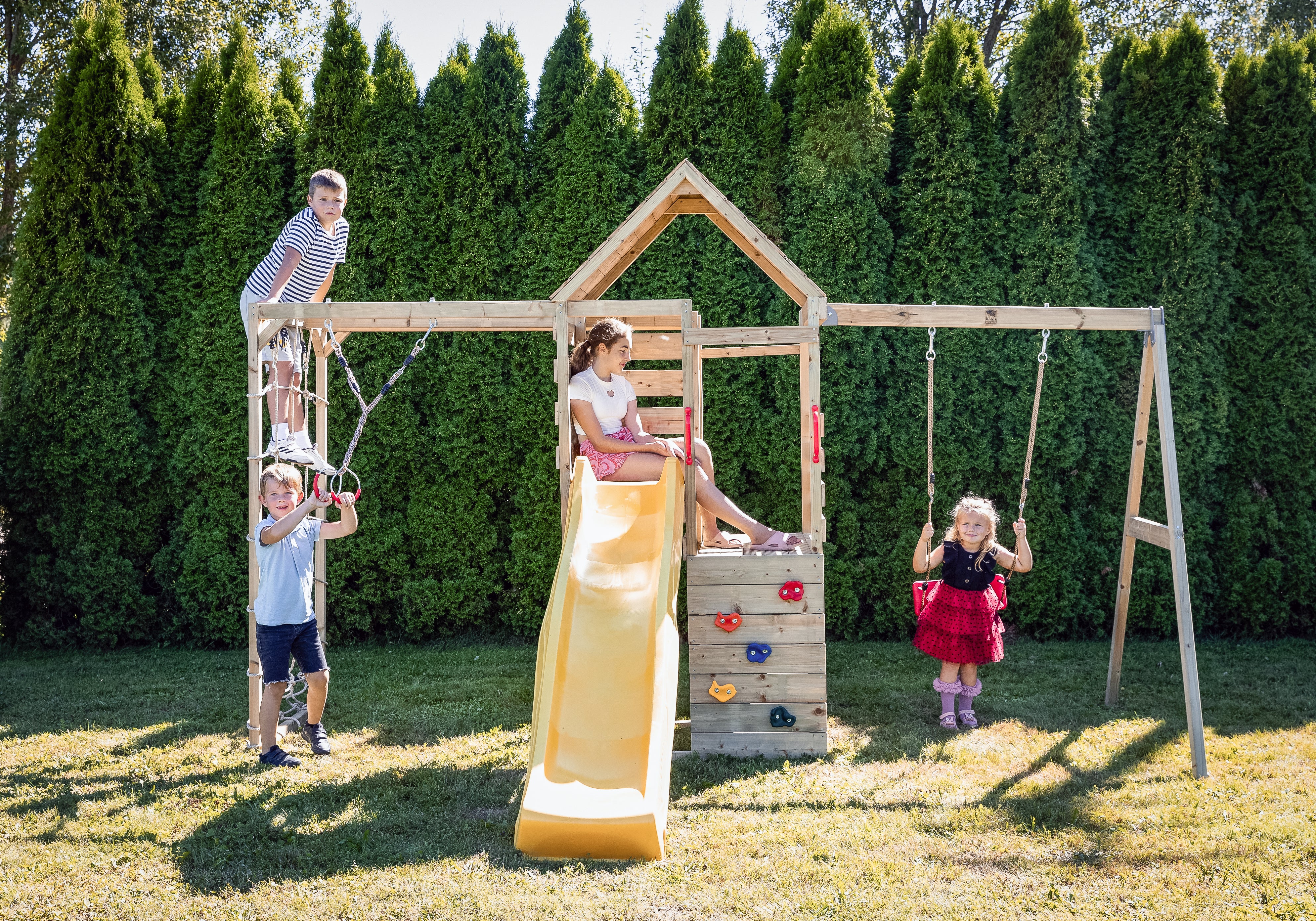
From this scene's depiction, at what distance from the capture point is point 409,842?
3900mm

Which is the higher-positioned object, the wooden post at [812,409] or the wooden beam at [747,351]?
the wooden beam at [747,351]

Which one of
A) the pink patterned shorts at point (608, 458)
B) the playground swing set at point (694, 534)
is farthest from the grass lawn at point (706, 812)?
the pink patterned shorts at point (608, 458)

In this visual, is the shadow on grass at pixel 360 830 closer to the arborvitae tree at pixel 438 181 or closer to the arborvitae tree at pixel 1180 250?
the arborvitae tree at pixel 438 181

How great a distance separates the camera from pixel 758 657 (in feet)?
16.8

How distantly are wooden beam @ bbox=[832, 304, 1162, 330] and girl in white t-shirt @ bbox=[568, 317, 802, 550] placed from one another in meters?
1.19

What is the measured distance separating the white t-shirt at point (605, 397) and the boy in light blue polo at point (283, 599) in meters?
1.39

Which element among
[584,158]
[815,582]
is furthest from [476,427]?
[815,582]

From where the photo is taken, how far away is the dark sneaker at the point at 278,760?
191 inches

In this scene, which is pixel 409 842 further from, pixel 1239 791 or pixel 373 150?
pixel 373 150

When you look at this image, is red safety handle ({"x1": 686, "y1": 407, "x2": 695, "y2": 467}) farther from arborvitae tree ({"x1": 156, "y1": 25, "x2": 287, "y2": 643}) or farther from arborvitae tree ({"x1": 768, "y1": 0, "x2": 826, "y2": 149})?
arborvitae tree ({"x1": 156, "y1": 25, "x2": 287, "y2": 643})

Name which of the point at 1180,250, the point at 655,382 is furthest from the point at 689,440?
the point at 1180,250

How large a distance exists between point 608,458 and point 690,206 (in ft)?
5.25

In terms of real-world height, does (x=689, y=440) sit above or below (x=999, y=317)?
below

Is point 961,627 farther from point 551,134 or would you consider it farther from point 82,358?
point 82,358
